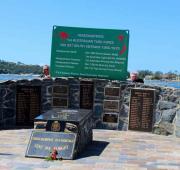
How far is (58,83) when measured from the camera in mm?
13453

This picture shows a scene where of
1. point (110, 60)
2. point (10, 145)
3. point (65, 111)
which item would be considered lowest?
point (10, 145)

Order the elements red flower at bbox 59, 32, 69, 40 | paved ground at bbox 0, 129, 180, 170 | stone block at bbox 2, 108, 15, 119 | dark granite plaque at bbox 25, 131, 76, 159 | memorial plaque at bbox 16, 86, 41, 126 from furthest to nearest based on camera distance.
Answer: red flower at bbox 59, 32, 69, 40 < memorial plaque at bbox 16, 86, 41, 126 < stone block at bbox 2, 108, 15, 119 < dark granite plaque at bbox 25, 131, 76, 159 < paved ground at bbox 0, 129, 180, 170

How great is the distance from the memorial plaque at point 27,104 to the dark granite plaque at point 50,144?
3859mm

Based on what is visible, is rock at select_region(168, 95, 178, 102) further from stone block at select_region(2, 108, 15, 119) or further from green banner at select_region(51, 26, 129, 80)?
stone block at select_region(2, 108, 15, 119)

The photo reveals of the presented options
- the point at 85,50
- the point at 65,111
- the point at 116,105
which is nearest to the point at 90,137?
the point at 65,111

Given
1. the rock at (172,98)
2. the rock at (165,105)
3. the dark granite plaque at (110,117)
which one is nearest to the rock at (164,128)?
the rock at (165,105)

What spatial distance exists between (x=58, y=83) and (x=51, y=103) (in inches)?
24.9

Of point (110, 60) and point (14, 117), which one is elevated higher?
point (110, 60)

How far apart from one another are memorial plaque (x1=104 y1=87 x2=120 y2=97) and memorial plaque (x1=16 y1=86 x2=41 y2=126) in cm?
198

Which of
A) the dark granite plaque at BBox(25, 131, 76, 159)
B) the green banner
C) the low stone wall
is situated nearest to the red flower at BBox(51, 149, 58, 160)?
the dark granite plaque at BBox(25, 131, 76, 159)

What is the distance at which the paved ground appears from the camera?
27.8 feet

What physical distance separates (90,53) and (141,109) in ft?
7.42

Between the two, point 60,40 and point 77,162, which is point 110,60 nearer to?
point 60,40

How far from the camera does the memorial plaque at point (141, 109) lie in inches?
505
